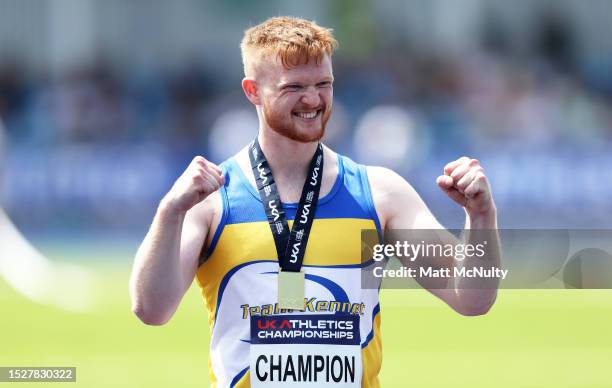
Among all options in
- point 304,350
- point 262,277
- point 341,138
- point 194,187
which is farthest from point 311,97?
point 341,138

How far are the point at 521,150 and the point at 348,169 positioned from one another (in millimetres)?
16833

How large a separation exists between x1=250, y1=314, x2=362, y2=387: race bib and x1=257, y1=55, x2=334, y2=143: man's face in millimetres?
753

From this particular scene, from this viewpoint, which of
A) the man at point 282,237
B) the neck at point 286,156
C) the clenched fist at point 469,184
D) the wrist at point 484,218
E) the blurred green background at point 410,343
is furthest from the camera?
the blurred green background at point 410,343

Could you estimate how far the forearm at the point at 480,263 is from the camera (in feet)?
15.2

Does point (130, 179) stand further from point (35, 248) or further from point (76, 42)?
point (76, 42)

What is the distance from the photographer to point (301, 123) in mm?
4941

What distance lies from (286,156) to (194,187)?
63cm

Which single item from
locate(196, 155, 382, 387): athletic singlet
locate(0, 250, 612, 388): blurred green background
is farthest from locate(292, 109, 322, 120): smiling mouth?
locate(0, 250, 612, 388): blurred green background

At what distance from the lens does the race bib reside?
480cm

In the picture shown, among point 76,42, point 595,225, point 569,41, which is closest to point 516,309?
point 595,225

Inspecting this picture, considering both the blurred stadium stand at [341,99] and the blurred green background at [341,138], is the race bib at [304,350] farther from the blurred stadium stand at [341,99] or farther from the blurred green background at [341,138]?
the blurred stadium stand at [341,99]

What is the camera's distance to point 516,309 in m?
14.4

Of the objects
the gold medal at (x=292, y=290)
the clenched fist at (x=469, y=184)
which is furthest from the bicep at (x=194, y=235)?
the clenched fist at (x=469, y=184)

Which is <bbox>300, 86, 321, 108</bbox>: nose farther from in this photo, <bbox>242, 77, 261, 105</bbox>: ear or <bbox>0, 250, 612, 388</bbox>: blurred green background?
<bbox>0, 250, 612, 388</bbox>: blurred green background
